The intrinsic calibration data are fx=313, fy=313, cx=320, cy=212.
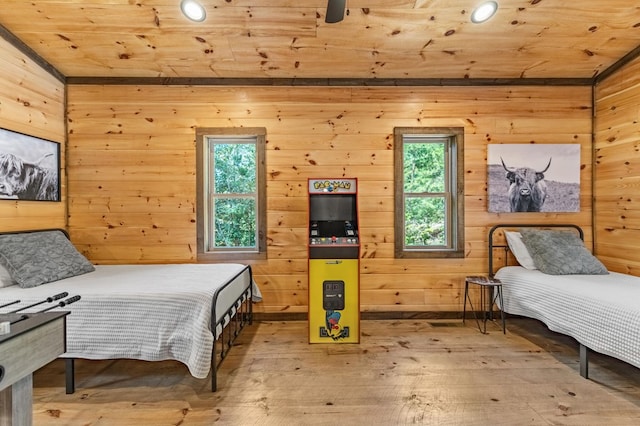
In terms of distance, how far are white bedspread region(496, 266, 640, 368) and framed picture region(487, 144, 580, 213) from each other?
78 cm

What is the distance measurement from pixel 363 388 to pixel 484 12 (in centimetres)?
305

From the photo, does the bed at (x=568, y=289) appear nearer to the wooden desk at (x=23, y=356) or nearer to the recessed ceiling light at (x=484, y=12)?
the recessed ceiling light at (x=484, y=12)

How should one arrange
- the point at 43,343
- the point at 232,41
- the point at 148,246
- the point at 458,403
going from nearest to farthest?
1. the point at 43,343
2. the point at 458,403
3. the point at 232,41
4. the point at 148,246

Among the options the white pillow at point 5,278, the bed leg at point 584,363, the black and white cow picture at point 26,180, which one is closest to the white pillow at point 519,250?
the bed leg at point 584,363

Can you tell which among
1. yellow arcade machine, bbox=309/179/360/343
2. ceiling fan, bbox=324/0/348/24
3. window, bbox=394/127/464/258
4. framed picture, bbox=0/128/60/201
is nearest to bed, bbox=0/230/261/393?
framed picture, bbox=0/128/60/201

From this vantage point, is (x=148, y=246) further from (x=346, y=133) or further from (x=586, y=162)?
(x=586, y=162)

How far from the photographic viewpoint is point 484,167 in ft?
11.6

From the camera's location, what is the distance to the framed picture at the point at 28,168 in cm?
273

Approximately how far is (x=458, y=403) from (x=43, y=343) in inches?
88.1

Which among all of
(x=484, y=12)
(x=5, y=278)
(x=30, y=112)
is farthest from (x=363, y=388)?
(x=30, y=112)

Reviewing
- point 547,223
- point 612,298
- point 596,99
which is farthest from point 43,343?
point 596,99

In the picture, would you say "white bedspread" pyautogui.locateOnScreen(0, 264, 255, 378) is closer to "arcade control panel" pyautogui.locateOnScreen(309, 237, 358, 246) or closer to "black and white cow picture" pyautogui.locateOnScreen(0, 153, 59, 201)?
"arcade control panel" pyautogui.locateOnScreen(309, 237, 358, 246)

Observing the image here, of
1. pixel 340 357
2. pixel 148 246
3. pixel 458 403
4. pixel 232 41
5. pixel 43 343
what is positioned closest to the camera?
pixel 43 343

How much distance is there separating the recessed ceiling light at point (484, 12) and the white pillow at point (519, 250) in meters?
2.15
